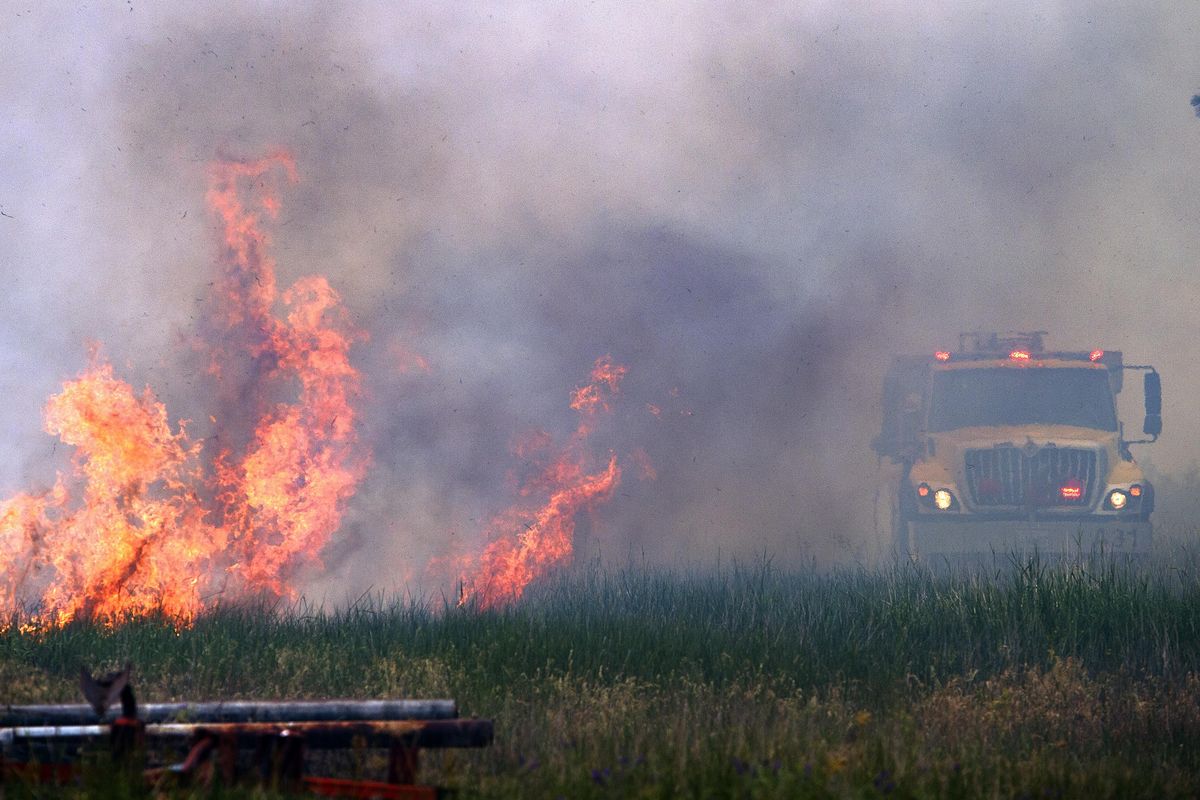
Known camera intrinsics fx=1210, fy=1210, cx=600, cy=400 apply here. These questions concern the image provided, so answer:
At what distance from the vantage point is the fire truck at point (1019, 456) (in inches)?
655

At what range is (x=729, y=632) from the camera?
10.6 metres

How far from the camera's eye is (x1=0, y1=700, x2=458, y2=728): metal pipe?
6.09m

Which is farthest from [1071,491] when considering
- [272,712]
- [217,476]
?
[272,712]

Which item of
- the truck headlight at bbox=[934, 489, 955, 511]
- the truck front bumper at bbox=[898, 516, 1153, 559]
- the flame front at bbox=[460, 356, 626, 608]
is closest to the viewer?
the flame front at bbox=[460, 356, 626, 608]

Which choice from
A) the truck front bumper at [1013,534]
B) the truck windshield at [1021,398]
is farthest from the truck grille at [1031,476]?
the truck windshield at [1021,398]

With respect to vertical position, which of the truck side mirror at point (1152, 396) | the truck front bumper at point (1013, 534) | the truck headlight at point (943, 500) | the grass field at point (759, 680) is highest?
the truck side mirror at point (1152, 396)

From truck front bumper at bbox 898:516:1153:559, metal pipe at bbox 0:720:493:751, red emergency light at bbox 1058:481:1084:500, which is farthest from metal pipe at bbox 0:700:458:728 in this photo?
red emergency light at bbox 1058:481:1084:500

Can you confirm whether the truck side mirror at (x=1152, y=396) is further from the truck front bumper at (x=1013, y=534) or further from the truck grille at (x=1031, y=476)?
the truck front bumper at (x=1013, y=534)

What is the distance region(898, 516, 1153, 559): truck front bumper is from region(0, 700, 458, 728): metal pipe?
11.6 m

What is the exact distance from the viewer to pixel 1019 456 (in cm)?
1681

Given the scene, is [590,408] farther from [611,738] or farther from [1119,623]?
[611,738]

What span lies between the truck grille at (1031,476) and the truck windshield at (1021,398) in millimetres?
475

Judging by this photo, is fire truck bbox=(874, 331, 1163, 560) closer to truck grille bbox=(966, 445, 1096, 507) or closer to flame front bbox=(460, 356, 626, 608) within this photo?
truck grille bbox=(966, 445, 1096, 507)

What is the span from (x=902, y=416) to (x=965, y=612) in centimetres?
704
